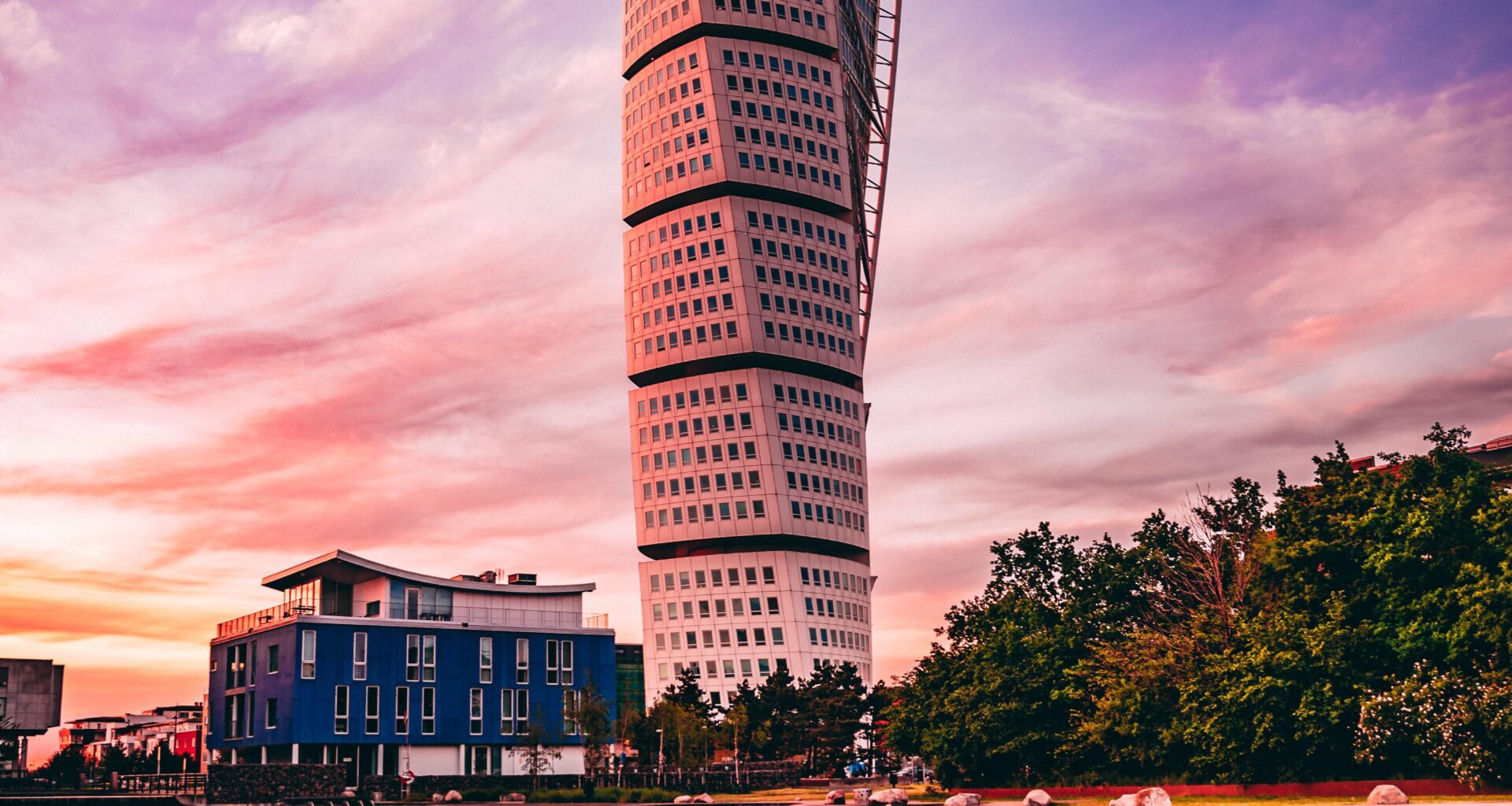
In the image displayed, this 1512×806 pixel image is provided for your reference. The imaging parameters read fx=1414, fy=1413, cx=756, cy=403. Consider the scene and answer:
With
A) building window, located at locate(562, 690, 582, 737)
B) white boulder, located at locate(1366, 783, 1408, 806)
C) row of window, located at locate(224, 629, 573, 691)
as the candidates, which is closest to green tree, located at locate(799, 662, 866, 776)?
building window, located at locate(562, 690, 582, 737)

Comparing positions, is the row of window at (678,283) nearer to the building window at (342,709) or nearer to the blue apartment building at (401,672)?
the blue apartment building at (401,672)

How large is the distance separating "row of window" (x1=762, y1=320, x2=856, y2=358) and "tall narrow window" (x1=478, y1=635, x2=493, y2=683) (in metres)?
87.3

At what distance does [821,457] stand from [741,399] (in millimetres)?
13966

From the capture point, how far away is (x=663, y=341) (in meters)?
194

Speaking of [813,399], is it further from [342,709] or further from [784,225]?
[342,709]

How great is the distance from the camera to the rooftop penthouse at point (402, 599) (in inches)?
4274

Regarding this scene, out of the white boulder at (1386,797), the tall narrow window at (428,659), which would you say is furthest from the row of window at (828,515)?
the white boulder at (1386,797)

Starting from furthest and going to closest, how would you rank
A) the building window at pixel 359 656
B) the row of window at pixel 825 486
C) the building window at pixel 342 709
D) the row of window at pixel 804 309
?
the row of window at pixel 804 309, the row of window at pixel 825 486, the building window at pixel 359 656, the building window at pixel 342 709

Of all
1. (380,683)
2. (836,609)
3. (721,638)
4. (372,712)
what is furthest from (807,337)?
(372,712)

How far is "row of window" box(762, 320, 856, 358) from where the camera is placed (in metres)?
190

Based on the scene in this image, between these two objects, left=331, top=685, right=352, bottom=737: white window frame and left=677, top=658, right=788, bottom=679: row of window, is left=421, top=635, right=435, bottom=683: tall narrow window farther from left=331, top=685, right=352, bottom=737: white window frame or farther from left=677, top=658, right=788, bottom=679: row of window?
left=677, top=658, right=788, bottom=679: row of window

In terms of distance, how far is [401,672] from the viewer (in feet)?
343

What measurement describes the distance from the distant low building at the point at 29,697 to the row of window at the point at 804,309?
3789 inches

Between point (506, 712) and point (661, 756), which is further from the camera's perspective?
point (506, 712)
